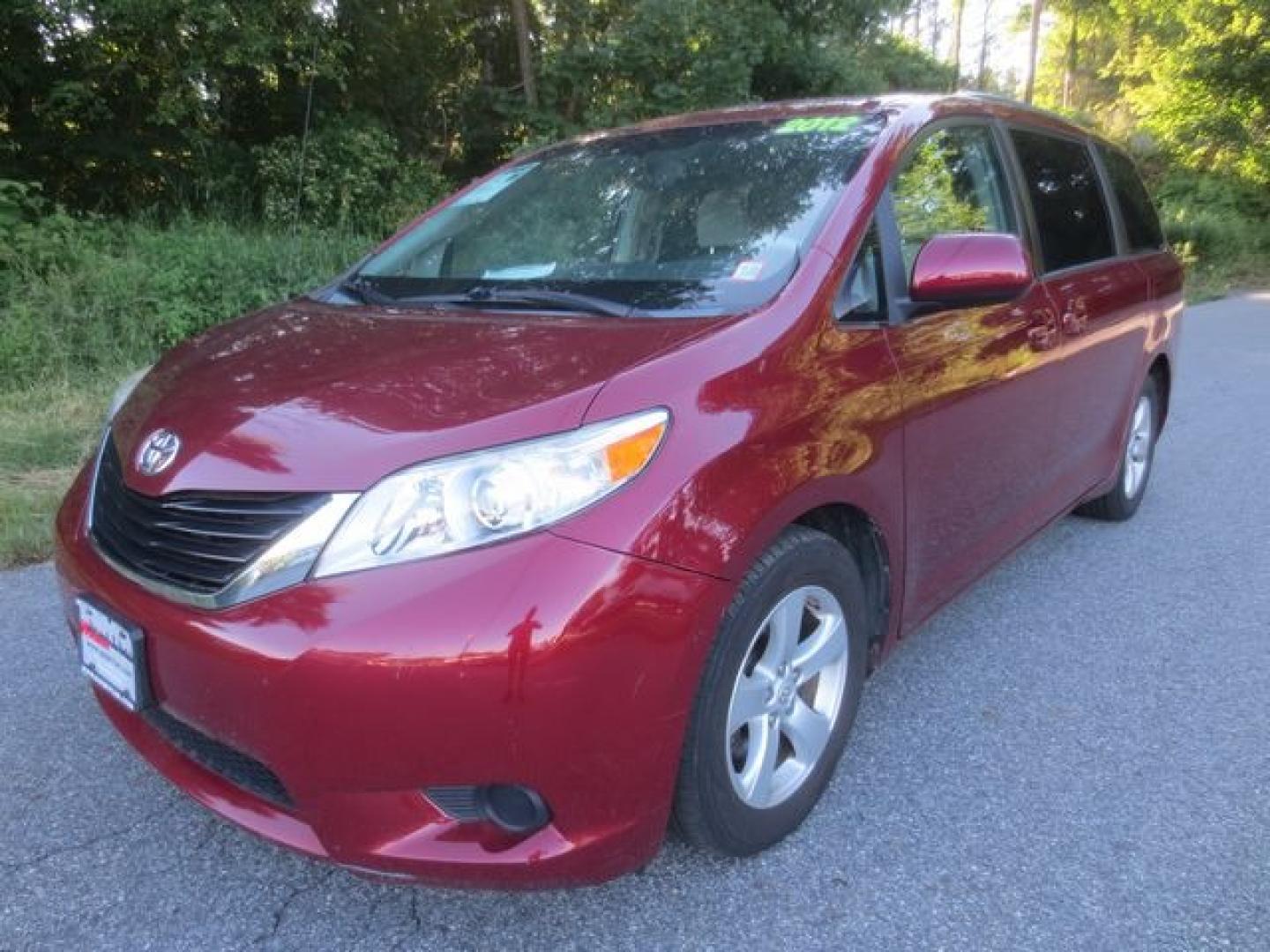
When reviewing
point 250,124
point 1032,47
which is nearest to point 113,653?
point 250,124

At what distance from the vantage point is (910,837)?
229 cm

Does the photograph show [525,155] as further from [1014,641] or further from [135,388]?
[1014,641]

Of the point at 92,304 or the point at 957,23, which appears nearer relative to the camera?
the point at 92,304

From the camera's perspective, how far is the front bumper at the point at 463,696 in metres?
1.61

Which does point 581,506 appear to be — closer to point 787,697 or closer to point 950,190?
point 787,697

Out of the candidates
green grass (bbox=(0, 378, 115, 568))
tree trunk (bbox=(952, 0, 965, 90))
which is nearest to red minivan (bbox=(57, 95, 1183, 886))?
green grass (bbox=(0, 378, 115, 568))

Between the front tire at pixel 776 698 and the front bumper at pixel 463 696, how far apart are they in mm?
115

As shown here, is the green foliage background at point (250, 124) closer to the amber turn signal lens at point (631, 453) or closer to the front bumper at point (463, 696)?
the front bumper at point (463, 696)

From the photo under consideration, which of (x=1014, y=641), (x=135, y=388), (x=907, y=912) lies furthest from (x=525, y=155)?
(x=907, y=912)

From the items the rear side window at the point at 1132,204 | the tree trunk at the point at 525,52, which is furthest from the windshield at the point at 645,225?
the tree trunk at the point at 525,52

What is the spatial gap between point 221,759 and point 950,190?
7.94 feet

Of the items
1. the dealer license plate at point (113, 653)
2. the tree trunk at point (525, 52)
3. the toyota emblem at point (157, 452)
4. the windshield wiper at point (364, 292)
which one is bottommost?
the dealer license plate at point (113, 653)

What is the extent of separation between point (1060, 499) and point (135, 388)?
9.82 feet

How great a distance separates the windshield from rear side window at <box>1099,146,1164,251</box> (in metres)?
1.97
